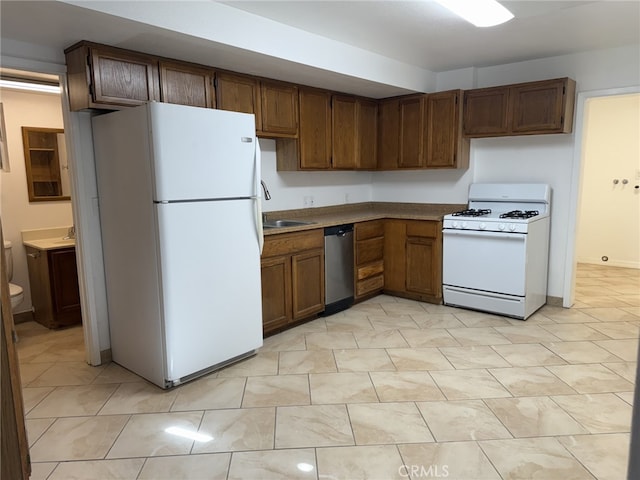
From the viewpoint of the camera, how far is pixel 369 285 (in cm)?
445

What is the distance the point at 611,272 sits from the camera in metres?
5.50

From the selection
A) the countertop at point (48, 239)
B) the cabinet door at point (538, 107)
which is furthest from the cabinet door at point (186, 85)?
the cabinet door at point (538, 107)

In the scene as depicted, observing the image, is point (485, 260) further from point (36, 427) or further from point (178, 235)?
point (36, 427)

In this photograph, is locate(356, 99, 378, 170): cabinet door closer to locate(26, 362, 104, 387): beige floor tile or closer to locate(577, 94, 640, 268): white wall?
locate(577, 94, 640, 268): white wall

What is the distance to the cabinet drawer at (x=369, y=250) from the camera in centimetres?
426

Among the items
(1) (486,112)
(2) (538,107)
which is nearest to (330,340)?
(1) (486,112)

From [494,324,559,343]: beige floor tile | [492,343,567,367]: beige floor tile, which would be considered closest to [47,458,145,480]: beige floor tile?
[492,343,567,367]: beige floor tile

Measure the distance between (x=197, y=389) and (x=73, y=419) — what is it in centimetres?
68

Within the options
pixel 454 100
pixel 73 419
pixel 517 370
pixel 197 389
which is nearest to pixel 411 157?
pixel 454 100

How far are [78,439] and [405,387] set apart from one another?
1.85 meters

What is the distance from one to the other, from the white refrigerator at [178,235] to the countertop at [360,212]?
2.00 ft

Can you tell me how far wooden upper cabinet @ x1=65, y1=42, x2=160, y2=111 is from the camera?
253cm

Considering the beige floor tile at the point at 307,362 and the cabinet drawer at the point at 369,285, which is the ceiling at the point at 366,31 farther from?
the beige floor tile at the point at 307,362

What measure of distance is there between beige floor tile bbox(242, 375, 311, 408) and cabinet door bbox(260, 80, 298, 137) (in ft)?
6.59
